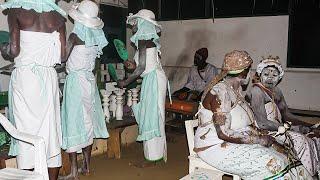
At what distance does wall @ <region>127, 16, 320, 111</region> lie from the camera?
5855 mm

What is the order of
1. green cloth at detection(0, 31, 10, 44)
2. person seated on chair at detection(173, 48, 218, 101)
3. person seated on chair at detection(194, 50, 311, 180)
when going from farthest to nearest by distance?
person seated on chair at detection(173, 48, 218, 101) → green cloth at detection(0, 31, 10, 44) → person seated on chair at detection(194, 50, 311, 180)

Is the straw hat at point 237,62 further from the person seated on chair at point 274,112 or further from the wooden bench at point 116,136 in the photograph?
the wooden bench at point 116,136

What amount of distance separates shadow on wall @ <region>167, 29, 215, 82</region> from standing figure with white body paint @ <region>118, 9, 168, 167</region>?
2.72m

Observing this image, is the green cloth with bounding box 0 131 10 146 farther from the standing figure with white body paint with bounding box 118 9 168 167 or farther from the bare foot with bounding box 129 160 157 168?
the bare foot with bounding box 129 160 157 168

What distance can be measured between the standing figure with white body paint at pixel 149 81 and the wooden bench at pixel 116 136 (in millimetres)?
368

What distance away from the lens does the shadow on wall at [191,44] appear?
678 cm

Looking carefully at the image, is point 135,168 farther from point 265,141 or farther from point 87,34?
point 265,141

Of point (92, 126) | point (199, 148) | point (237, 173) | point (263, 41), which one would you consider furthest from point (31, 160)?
point (263, 41)

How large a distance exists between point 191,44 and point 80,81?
12.1ft

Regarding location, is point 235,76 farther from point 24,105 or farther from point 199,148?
point 24,105

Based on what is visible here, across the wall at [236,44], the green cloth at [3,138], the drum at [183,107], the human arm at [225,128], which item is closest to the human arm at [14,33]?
the green cloth at [3,138]

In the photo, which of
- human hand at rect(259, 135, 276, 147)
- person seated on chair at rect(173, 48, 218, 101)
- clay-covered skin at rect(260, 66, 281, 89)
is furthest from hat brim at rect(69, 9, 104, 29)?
person seated on chair at rect(173, 48, 218, 101)

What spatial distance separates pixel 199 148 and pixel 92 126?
1362 mm

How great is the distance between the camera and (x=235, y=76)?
2.96 m
